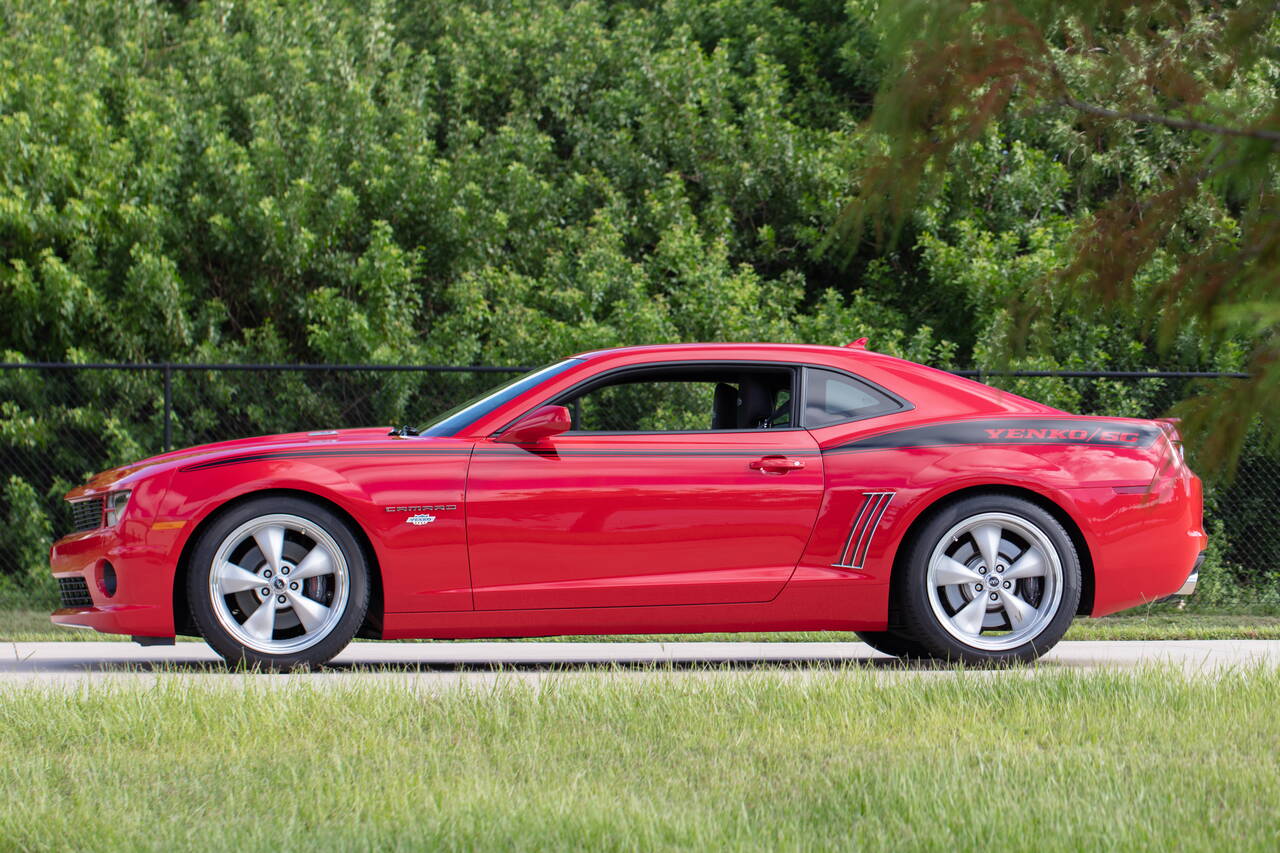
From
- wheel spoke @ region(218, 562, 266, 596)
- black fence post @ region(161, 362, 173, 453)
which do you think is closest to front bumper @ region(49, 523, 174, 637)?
wheel spoke @ region(218, 562, 266, 596)

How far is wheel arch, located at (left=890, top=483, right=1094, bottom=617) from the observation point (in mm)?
7527

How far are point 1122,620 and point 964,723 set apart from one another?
20.7ft

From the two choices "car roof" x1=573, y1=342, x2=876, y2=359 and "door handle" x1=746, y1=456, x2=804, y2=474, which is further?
"car roof" x1=573, y1=342, x2=876, y2=359

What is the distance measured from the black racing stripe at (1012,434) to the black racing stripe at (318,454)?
1.83 metres

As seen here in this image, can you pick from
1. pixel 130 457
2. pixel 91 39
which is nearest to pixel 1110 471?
pixel 130 457

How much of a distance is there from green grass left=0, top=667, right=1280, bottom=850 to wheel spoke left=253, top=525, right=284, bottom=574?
65cm

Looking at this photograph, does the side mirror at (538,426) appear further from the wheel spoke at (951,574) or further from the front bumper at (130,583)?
the wheel spoke at (951,574)

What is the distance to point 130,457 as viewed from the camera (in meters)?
14.6

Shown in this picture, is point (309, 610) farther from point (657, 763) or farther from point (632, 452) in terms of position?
point (657, 763)

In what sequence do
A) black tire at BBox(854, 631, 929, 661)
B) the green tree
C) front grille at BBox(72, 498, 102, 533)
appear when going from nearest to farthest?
the green tree, front grille at BBox(72, 498, 102, 533), black tire at BBox(854, 631, 929, 661)

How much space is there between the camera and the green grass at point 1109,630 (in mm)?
10023

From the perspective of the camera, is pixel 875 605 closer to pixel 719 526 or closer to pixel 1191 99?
pixel 719 526

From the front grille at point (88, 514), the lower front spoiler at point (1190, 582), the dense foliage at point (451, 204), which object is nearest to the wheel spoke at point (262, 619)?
the front grille at point (88, 514)

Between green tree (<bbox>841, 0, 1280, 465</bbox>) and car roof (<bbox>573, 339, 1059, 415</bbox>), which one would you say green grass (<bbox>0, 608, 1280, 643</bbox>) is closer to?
car roof (<bbox>573, 339, 1059, 415</bbox>)
